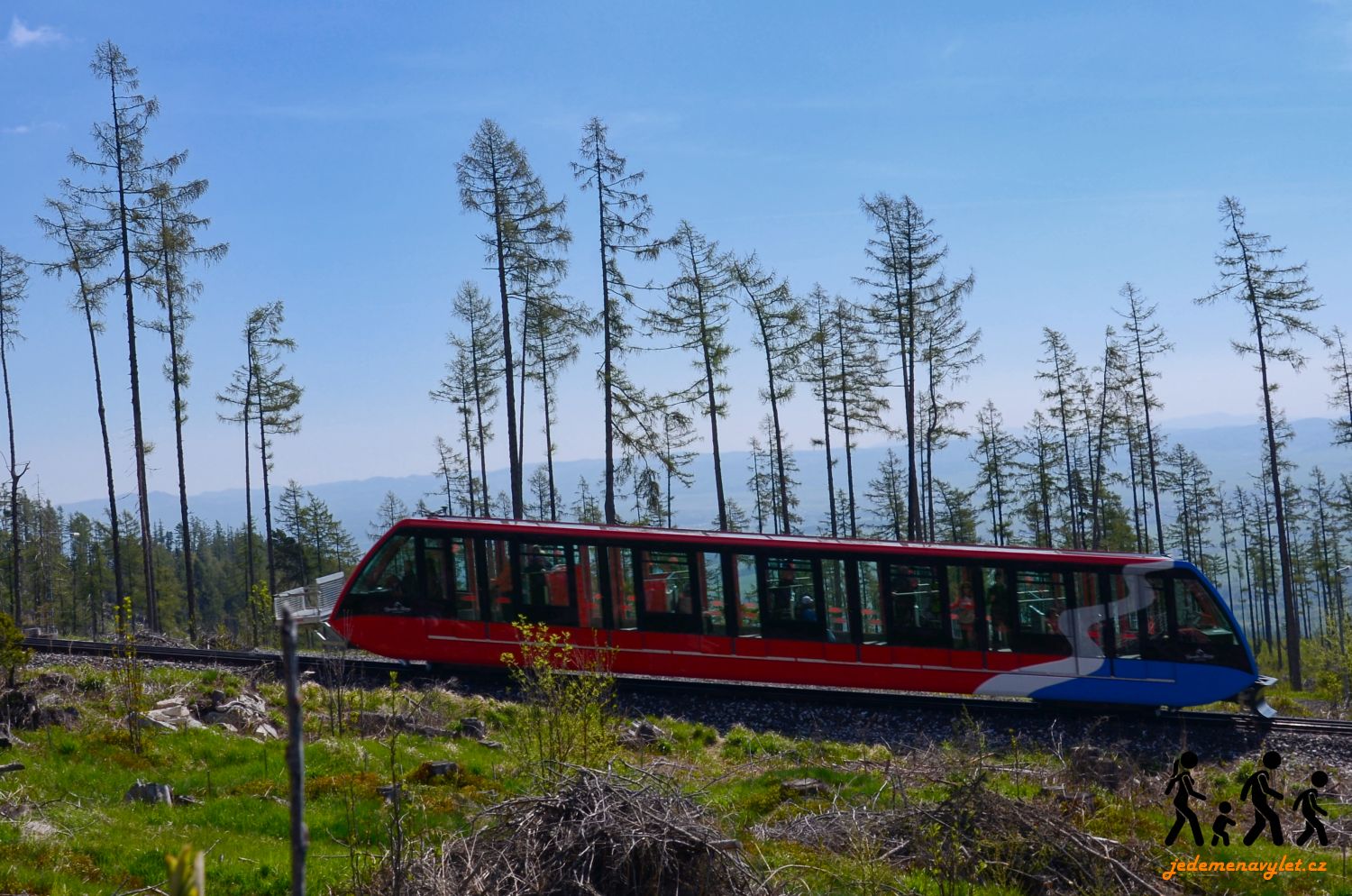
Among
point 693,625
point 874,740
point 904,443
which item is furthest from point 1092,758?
point 904,443

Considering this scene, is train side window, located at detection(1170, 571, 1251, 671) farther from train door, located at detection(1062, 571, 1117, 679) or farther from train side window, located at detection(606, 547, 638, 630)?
train side window, located at detection(606, 547, 638, 630)

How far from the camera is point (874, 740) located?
15.7m

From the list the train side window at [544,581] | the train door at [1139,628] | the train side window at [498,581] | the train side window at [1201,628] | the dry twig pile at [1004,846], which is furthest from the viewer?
the train side window at [498,581]

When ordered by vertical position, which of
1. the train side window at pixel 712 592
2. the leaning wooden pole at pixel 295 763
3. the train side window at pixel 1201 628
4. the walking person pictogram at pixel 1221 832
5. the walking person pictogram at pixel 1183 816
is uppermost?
the leaning wooden pole at pixel 295 763

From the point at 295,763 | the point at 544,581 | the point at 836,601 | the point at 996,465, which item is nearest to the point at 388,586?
the point at 544,581

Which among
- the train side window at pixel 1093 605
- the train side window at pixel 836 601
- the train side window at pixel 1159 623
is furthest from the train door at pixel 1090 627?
the train side window at pixel 836 601

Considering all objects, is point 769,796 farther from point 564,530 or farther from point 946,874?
point 564,530

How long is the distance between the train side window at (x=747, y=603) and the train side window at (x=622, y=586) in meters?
1.83

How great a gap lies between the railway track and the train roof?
2.54 m

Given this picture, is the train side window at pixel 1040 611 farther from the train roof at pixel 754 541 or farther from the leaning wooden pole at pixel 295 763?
the leaning wooden pole at pixel 295 763

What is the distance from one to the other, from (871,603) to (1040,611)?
9.05ft

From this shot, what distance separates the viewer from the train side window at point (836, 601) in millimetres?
17328

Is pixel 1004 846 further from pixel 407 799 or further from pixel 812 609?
pixel 812 609

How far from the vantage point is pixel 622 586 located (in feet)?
58.2
